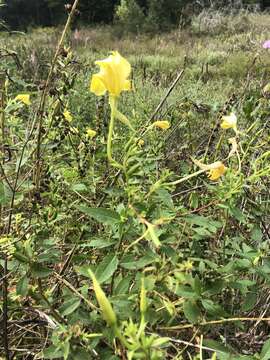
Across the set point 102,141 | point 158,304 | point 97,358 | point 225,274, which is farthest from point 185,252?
point 102,141

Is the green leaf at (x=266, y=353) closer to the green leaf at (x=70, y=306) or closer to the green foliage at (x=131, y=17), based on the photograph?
the green leaf at (x=70, y=306)

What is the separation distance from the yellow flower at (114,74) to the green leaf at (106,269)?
27 cm

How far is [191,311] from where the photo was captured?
0.88m

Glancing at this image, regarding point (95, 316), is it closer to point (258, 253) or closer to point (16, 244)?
Answer: point (16, 244)

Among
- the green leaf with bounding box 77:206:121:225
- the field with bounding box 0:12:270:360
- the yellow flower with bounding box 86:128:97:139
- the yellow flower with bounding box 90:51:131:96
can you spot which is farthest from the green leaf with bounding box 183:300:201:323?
the yellow flower with bounding box 86:128:97:139

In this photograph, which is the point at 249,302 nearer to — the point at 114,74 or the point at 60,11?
the point at 114,74

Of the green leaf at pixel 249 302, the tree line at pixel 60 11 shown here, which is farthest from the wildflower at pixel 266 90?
the tree line at pixel 60 11

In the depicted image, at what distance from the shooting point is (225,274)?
1.05 metres

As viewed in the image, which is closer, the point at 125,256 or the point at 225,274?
the point at 125,256

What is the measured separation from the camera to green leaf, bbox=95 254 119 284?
80cm

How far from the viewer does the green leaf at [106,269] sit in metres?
0.80

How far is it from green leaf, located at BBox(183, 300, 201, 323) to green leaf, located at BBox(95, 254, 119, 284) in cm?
16

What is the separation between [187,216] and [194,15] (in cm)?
1621

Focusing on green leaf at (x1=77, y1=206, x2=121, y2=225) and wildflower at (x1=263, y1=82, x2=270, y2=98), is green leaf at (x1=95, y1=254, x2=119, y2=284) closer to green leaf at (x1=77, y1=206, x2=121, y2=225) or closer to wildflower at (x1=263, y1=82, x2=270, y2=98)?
green leaf at (x1=77, y1=206, x2=121, y2=225)
